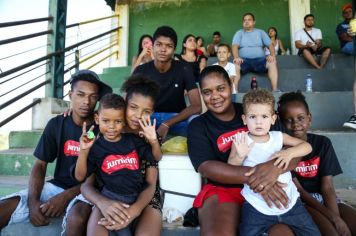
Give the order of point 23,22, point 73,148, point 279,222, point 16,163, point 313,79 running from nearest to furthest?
1. point 279,222
2. point 73,148
3. point 16,163
4. point 23,22
5. point 313,79

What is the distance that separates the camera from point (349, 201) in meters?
2.91

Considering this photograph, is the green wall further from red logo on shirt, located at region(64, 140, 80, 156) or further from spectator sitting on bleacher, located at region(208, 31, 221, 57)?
red logo on shirt, located at region(64, 140, 80, 156)

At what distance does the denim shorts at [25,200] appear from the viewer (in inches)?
Answer: 92.8

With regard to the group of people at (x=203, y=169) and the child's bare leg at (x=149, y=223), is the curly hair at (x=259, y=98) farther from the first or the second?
the child's bare leg at (x=149, y=223)

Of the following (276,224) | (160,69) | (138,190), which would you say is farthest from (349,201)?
(160,69)

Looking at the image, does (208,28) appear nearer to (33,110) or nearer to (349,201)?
(33,110)

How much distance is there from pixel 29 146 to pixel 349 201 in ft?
12.2

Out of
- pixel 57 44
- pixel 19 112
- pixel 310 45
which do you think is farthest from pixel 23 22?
pixel 310 45

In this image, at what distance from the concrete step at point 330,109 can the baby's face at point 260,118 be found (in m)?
2.55

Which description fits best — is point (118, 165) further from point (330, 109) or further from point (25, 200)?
point (330, 109)

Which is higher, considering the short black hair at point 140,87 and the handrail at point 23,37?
the handrail at point 23,37

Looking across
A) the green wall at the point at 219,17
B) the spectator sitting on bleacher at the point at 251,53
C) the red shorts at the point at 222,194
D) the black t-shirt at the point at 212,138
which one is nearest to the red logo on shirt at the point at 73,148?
the black t-shirt at the point at 212,138

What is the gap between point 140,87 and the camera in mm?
2402

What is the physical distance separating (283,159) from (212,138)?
1.62ft
